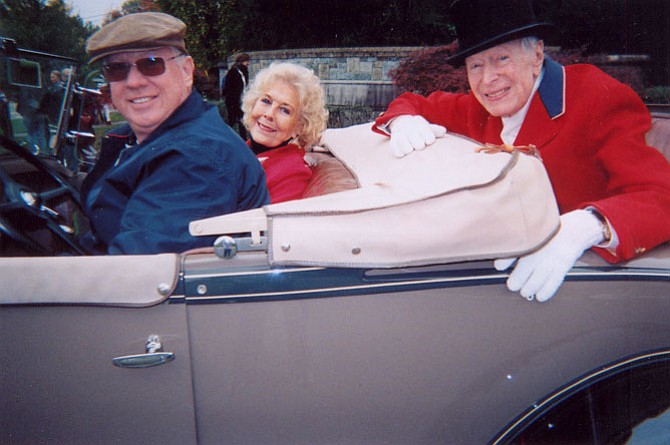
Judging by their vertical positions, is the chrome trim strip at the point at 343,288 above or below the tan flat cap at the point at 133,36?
below

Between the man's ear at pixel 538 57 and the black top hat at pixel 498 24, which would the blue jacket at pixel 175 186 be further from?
the man's ear at pixel 538 57

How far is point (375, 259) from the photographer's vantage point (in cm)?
130

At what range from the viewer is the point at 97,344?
132 cm

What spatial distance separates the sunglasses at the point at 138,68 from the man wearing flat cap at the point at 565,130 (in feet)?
2.96

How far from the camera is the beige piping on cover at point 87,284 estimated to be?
4.27 feet

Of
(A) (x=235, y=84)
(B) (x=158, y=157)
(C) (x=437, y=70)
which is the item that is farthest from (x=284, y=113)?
→ (C) (x=437, y=70)

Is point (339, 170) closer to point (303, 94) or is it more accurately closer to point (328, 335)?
point (303, 94)

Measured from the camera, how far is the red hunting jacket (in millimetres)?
→ 1448

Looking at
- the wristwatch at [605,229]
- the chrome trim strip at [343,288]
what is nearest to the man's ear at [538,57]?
the wristwatch at [605,229]

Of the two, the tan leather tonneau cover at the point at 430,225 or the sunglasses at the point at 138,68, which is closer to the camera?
the tan leather tonneau cover at the point at 430,225

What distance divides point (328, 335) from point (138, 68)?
115 centimetres

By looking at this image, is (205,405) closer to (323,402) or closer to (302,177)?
(323,402)

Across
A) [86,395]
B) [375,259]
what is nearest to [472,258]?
[375,259]

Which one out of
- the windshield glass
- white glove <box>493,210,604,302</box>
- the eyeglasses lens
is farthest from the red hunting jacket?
the windshield glass
